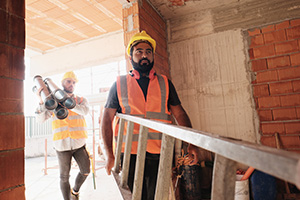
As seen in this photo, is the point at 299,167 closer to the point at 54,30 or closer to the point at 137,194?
the point at 137,194

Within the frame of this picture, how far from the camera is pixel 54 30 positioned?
436cm

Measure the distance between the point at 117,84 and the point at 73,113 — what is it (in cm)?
159

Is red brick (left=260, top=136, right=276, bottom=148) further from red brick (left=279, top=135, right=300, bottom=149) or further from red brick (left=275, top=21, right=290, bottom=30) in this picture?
red brick (left=275, top=21, right=290, bottom=30)

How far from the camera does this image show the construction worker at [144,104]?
1572 millimetres

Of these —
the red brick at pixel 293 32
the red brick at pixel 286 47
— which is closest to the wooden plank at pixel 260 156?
the red brick at pixel 286 47

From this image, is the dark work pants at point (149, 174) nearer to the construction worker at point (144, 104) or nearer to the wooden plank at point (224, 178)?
the construction worker at point (144, 104)

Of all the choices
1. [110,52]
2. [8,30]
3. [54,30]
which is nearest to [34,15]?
[54,30]

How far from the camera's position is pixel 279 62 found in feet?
9.89

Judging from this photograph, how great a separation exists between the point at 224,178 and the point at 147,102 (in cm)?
126

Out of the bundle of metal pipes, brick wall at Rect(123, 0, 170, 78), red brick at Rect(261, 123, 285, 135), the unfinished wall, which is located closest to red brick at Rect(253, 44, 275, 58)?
the unfinished wall

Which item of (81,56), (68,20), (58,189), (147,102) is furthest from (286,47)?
(58,189)

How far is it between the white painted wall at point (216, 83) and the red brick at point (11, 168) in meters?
2.79

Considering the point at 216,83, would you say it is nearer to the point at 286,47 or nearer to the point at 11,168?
the point at 286,47

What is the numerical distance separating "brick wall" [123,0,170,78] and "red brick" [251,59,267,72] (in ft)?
4.66
